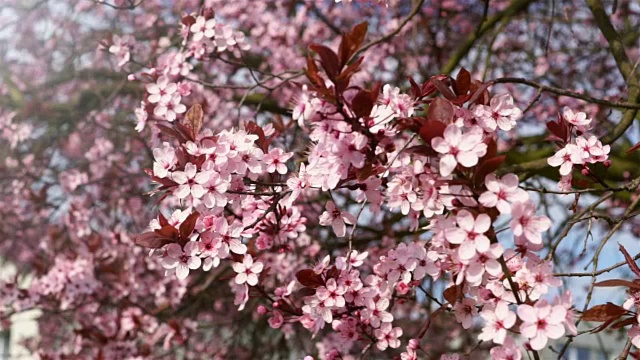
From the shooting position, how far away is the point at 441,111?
4.62 feet

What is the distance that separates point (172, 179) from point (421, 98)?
26.3 inches

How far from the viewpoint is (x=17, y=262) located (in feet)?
22.2

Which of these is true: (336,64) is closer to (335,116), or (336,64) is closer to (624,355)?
(335,116)

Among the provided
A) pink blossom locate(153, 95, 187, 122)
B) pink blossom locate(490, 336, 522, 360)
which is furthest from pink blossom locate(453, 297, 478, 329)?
pink blossom locate(153, 95, 187, 122)

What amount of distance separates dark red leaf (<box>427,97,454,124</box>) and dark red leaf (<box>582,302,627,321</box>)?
1.88 feet

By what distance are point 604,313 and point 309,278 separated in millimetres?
727

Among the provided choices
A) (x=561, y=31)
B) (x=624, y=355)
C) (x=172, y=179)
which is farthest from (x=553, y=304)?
(x=561, y=31)

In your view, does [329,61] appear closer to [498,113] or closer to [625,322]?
[498,113]

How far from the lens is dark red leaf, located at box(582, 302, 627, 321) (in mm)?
1551

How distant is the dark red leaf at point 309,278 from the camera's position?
1805mm

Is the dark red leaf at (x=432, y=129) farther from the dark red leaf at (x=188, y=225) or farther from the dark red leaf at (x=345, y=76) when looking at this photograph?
the dark red leaf at (x=188, y=225)

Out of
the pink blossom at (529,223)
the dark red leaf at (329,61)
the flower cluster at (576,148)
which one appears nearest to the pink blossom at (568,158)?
the flower cluster at (576,148)

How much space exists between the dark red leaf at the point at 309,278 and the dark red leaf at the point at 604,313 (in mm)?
667

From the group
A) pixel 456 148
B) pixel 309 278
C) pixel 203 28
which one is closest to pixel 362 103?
pixel 456 148
